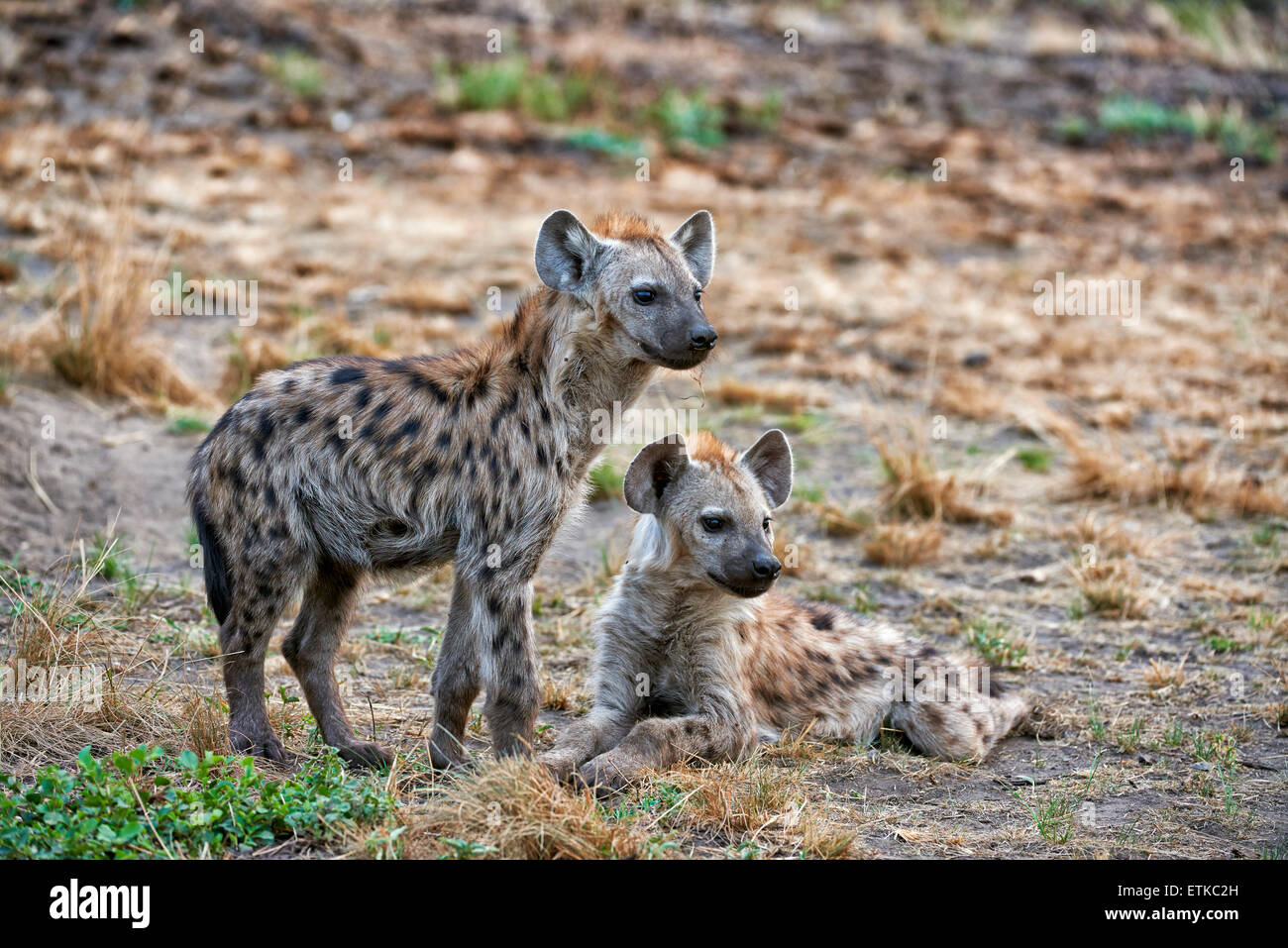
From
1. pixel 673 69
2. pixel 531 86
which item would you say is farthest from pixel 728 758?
pixel 673 69

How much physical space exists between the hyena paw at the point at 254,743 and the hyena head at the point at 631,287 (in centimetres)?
180

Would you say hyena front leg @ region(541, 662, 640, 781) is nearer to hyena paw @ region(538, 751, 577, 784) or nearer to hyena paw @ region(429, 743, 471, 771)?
hyena paw @ region(538, 751, 577, 784)

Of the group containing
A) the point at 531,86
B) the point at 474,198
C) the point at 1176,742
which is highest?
the point at 531,86

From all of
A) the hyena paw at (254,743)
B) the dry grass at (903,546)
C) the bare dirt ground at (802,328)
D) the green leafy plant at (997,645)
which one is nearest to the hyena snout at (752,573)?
the bare dirt ground at (802,328)

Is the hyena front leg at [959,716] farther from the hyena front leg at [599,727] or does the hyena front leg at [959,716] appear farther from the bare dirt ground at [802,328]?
the hyena front leg at [599,727]

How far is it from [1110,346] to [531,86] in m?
7.71

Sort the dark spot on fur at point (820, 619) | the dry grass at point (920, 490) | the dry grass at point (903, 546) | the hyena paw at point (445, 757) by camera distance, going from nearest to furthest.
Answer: the hyena paw at point (445, 757) → the dark spot on fur at point (820, 619) → the dry grass at point (903, 546) → the dry grass at point (920, 490)

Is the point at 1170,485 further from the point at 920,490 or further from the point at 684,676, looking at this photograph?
the point at 684,676

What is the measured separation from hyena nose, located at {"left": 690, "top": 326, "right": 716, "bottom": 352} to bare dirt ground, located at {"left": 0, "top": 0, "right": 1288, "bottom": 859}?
1411 millimetres

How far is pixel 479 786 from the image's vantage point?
417 centimetres

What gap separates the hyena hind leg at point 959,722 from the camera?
5387mm

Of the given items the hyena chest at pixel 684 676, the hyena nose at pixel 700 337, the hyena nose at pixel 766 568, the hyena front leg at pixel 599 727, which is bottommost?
the hyena front leg at pixel 599 727

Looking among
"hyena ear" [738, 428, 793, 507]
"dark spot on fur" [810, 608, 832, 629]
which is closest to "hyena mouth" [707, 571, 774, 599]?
"hyena ear" [738, 428, 793, 507]

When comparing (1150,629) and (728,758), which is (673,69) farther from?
(728,758)
